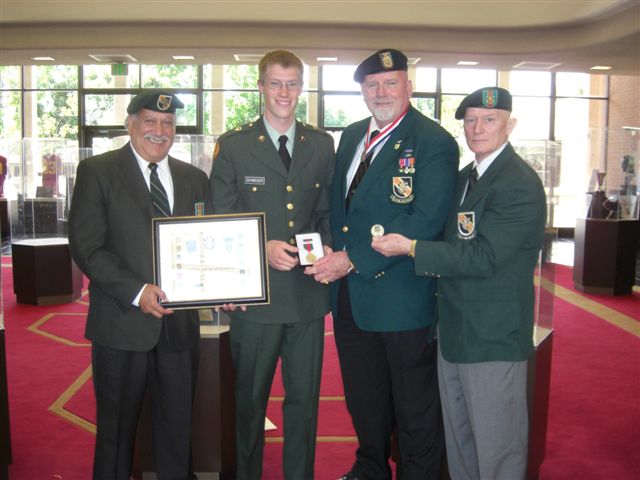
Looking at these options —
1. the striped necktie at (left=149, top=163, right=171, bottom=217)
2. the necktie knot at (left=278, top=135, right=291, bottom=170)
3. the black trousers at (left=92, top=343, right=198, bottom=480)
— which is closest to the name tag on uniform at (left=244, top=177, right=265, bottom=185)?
the necktie knot at (left=278, top=135, right=291, bottom=170)

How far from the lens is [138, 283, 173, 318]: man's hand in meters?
2.17

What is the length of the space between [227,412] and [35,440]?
131 centimetres

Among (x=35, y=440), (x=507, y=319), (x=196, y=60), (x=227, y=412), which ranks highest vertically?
(x=196, y=60)

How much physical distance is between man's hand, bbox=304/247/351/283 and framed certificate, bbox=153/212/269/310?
0.20 meters

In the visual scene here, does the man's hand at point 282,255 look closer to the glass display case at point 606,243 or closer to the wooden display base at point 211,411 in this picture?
the wooden display base at point 211,411

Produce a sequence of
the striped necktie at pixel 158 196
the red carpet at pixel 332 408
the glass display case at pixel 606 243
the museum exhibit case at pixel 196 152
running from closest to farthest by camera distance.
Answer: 1. the striped necktie at pixel 158 196
2. the red carpet at pixel 332 408
3. the museum exhibit case at pixel 196 152
4. the glass display case at pixel 606 243

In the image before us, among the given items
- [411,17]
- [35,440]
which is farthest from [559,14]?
[35,440]

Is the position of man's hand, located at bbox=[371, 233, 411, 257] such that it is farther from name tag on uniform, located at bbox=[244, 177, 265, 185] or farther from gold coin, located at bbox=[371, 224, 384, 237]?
name tag on uniform, located at bbox=[244, 177, 265, 185]

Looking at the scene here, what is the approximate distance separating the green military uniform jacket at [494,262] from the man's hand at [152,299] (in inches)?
36.8

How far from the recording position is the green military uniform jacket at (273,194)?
8.04ft

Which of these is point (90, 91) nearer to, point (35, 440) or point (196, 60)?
point (196, 60)

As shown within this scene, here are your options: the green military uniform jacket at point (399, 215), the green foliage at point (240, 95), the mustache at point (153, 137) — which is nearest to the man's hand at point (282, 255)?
the green military uniform jacket at point (399, 215)

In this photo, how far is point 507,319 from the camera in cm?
207

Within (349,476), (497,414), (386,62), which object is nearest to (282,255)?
(386,62)
